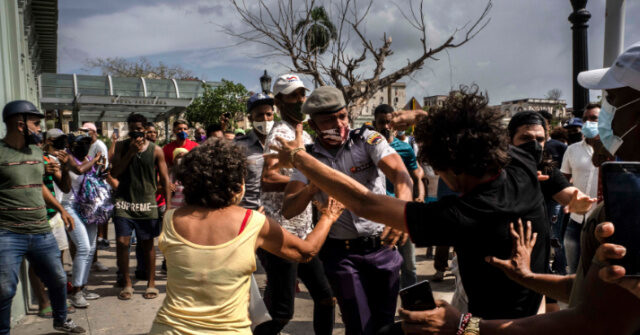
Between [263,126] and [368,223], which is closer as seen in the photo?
[368,223]

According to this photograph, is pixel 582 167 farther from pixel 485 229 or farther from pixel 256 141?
pixel 485 229

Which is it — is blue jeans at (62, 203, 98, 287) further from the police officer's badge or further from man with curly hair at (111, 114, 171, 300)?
the police officer's badge

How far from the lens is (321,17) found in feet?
32.4

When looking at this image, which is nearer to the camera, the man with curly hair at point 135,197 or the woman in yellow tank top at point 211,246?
the woman in yellow tank top at point 211,246

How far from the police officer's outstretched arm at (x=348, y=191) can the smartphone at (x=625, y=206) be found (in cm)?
73

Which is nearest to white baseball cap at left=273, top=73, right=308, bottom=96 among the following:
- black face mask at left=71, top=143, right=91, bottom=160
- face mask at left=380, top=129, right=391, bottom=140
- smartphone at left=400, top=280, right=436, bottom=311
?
face mask at left=380, top=129, right=391, bottom=140

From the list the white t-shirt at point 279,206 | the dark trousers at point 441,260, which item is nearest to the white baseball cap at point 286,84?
the white t-shirt at point 279,206

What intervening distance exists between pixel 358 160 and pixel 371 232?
0.50 m

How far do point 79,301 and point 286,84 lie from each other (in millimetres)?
3672

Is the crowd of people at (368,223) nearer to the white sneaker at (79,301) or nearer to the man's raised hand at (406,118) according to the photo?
the man's raised hand at (406,118)

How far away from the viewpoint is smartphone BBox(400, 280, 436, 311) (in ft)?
5.09

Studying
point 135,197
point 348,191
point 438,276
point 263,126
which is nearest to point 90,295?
point 135,197

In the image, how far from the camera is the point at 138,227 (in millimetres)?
5703

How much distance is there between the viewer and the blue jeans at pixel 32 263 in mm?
3738
